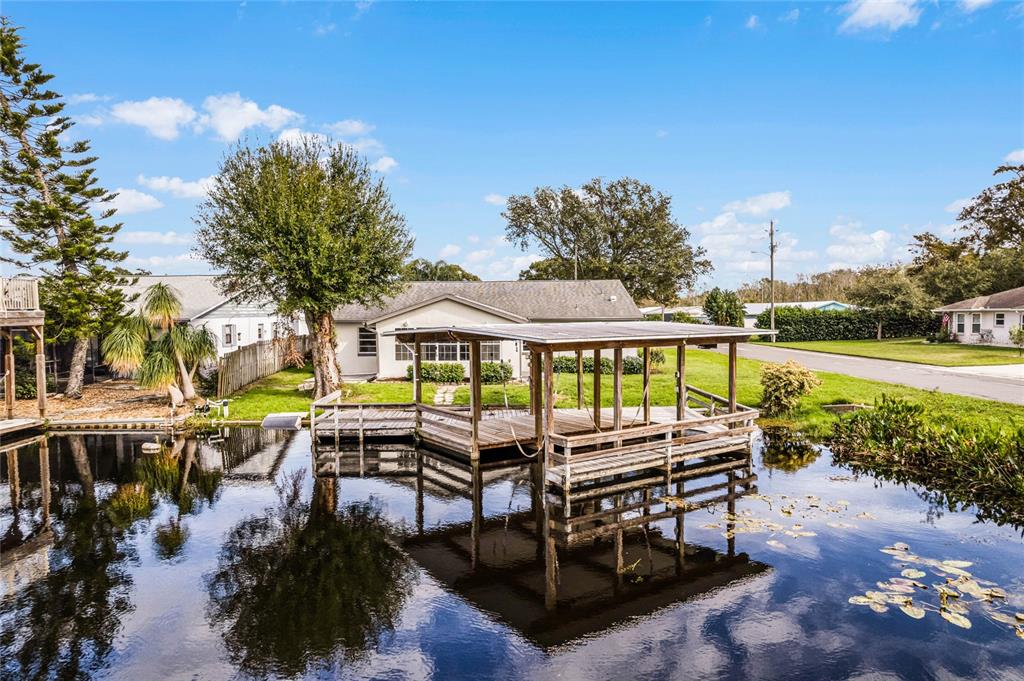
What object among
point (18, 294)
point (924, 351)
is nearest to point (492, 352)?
point (18, 294)

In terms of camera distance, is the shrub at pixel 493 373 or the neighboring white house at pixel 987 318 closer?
the shrub at pixel 493 373

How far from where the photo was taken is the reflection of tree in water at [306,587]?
711 centimetres

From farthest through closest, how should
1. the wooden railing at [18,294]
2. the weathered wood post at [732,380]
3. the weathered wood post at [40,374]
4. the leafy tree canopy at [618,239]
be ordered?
the leafy tree canopy at [618,239]
the weathered wood post at [40,374]
the wooden railing at [18,294]
the weathered wood post at [732,380]

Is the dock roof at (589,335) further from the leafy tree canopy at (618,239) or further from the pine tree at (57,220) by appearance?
the leafy tree canopy at (618,239)

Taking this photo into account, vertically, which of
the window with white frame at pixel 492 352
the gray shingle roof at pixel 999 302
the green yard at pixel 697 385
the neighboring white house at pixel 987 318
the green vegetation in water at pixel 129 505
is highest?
the gray shingle roof at pixel 999 302

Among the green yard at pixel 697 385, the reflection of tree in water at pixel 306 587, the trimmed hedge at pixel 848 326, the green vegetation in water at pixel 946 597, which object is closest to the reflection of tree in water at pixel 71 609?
the reflection of tree in water at pixel 306 587

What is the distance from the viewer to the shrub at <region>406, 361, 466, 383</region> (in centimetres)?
2564

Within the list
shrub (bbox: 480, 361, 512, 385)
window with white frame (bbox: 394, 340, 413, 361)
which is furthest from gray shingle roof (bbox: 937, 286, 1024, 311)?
window with white frame (bbox: 394, 340, 413, 361)

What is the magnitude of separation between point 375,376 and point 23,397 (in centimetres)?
1275

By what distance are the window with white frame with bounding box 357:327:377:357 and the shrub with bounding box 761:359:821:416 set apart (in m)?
16.3

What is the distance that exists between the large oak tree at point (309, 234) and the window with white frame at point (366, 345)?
3.97 metres

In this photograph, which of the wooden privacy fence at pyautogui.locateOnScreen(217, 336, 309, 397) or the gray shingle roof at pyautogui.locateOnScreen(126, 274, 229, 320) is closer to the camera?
the wooden privacy fence at pyautogui.locateOnScreen(217, 336, 309, 397)

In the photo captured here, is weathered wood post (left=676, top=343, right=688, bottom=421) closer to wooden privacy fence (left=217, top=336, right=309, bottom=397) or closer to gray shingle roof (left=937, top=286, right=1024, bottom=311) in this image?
wooden privacy fence (left=217, top=336, right=309, bottom=397)

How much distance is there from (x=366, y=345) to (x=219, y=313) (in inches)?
250
